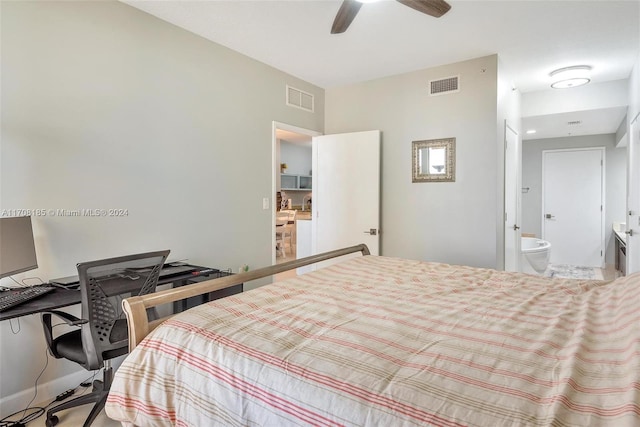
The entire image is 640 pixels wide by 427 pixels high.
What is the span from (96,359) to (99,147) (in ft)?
4.49

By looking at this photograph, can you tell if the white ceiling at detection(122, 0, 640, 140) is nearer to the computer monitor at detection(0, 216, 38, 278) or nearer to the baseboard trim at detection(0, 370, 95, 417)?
the computer monitor at detection(0, 216, 38, 278)

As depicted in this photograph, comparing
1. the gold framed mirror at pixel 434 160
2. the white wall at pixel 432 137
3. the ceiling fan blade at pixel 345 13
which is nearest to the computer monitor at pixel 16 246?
the ceiling fan blade at pixel 345 13

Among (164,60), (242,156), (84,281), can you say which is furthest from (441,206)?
(84,281)

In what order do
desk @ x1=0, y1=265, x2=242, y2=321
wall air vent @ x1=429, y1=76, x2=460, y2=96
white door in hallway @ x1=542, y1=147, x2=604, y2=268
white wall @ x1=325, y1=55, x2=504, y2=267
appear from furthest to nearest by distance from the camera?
white door in hallway @ x1=542, y1=147, x2=604, y2=268 < wall air vent @ x1=429, y1=76, x2=460, y2=96 < white wall @ x1=325, y1=55, x2=504, y2=267 < desk @ x1=0, y1=265, x2=242, y2=321

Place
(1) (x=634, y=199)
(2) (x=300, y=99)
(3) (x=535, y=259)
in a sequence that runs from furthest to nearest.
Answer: (3) (x=535, y=259) < (2) (x=300, y=99) < (1) (x=634, y=199)

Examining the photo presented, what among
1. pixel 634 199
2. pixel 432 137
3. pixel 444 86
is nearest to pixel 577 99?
pixel 634 199

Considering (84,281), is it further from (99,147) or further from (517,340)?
(517,340)

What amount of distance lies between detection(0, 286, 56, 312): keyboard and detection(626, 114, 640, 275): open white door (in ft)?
15.0

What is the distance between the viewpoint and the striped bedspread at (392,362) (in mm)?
812

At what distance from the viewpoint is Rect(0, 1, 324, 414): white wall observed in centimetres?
204

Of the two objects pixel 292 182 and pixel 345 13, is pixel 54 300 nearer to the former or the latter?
pixel 345 13

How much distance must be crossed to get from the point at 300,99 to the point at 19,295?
3157 millimetres

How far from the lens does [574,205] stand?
6.07 metres

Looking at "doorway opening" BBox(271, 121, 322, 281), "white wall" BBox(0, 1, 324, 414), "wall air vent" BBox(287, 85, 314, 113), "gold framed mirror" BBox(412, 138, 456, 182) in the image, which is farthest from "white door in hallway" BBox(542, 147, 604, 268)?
"white wall" BBox(0, 1, 324, 414)
